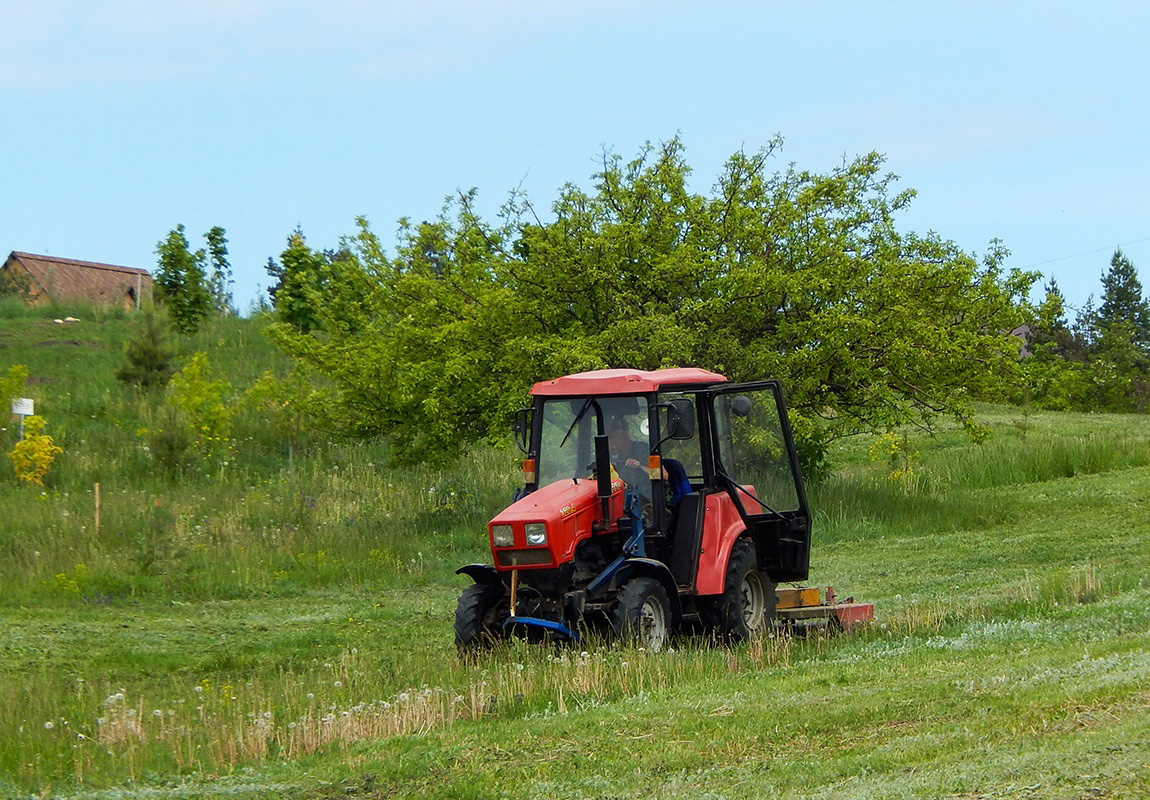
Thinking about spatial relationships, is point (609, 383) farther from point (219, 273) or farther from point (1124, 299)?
point (1124, 299)

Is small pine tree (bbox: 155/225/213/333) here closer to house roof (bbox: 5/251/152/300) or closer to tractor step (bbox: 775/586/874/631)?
house roof (bbox: 5/251/152/300)

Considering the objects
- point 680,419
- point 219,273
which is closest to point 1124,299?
point 219,273

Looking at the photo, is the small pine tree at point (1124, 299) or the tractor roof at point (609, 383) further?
the small pine tree at point (1124, 299)

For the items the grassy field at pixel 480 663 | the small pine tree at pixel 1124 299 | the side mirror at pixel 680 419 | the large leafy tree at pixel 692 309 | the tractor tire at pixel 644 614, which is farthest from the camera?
the small pine tree at pixel 1124 299

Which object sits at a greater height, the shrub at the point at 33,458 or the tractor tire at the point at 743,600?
the shrub at the point at 33,458

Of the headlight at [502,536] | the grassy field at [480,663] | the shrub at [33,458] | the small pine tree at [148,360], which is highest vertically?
the small pine tree at [148,360]

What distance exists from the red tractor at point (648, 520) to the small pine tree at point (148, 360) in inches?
840

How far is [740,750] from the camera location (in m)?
6.95

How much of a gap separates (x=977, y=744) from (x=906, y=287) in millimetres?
15543

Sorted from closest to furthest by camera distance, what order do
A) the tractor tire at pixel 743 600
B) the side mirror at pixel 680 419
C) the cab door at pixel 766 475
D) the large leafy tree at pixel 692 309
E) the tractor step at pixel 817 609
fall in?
the side mirror at pixel 680 419 → the tractor tire at pixel 743 600 → the tractor step at pixel 817 609 → the cab door at pixel 766 475 → the large leafy tree at pixel 692 309

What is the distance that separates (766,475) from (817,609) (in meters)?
1.29

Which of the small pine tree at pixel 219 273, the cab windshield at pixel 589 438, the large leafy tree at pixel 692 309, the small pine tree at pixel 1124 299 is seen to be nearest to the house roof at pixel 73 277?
the small pine tree at pixel 219 273

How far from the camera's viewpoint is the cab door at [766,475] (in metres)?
12.0

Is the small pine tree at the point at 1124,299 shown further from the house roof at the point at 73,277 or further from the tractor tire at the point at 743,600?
the tractor tire at the point at 743,600
